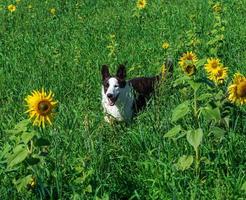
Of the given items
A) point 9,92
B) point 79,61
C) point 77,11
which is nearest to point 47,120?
point 9,92

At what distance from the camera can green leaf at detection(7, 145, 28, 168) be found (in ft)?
10.2

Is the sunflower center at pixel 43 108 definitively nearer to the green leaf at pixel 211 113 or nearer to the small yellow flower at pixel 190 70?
the green leaf at pixel 211 113

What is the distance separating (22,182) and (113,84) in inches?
88.3

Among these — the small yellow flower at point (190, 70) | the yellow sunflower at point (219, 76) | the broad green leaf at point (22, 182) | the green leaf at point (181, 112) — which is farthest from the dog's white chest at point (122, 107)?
the broad green leaf at point (22, 182)

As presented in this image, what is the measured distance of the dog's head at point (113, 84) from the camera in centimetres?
518

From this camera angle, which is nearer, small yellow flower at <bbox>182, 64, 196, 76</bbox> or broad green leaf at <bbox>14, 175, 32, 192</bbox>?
broad green leaf at <bbox>14, 175, 32, 192</bbox>

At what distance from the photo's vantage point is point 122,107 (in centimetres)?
521

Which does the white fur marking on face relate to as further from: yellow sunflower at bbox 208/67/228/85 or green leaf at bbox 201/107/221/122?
green leaf at bbox 201/107/221/122

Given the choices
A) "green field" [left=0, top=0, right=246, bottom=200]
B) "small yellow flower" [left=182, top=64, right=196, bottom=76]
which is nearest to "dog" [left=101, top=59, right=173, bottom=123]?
"green field" [left=0, top=0, right=246, bottom=200]

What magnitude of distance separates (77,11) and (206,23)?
11.4 feet

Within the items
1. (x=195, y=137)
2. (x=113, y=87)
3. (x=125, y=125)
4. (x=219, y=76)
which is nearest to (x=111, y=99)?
(x=113, y=87)

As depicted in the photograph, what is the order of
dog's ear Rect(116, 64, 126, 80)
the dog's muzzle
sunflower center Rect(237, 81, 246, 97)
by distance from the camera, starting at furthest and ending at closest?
dog's ear Rect(116, 64, 126, 80)
the dog's muzzle
sunflower center Rect(237, 81, 246, 97)

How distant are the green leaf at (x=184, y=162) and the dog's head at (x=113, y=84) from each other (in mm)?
1873

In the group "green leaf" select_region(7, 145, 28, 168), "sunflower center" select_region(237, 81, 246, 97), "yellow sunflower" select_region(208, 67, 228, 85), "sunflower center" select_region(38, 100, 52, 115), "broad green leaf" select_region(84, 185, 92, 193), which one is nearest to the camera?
"green leaf" select_region(7, 145, 28, 168)
